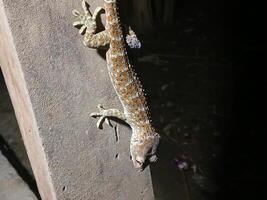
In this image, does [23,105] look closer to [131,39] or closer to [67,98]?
[67,98]

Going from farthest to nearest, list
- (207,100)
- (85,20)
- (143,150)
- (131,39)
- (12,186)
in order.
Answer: (207,100), (12,186), (143,150), (131,39), (85,20)

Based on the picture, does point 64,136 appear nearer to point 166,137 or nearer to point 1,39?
point 1,39

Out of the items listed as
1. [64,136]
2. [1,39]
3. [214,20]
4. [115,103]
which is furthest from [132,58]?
[214,20]

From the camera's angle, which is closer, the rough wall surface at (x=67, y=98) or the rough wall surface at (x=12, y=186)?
the rough wall surface at (x=67, y=98)

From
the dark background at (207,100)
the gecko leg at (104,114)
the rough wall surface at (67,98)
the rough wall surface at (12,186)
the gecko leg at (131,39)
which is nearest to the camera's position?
the rough wall surface at (67,98)

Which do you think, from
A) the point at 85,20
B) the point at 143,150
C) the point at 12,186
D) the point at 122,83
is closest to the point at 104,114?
the point at 122,83

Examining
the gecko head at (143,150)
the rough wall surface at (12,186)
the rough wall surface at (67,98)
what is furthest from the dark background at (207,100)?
the rough wall surface at (67,98)

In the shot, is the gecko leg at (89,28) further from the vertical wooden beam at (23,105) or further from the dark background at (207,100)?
the dark background at (207,100)

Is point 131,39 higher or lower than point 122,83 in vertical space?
higher

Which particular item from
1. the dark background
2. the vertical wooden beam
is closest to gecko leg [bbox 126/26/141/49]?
the vertical wooden beam
